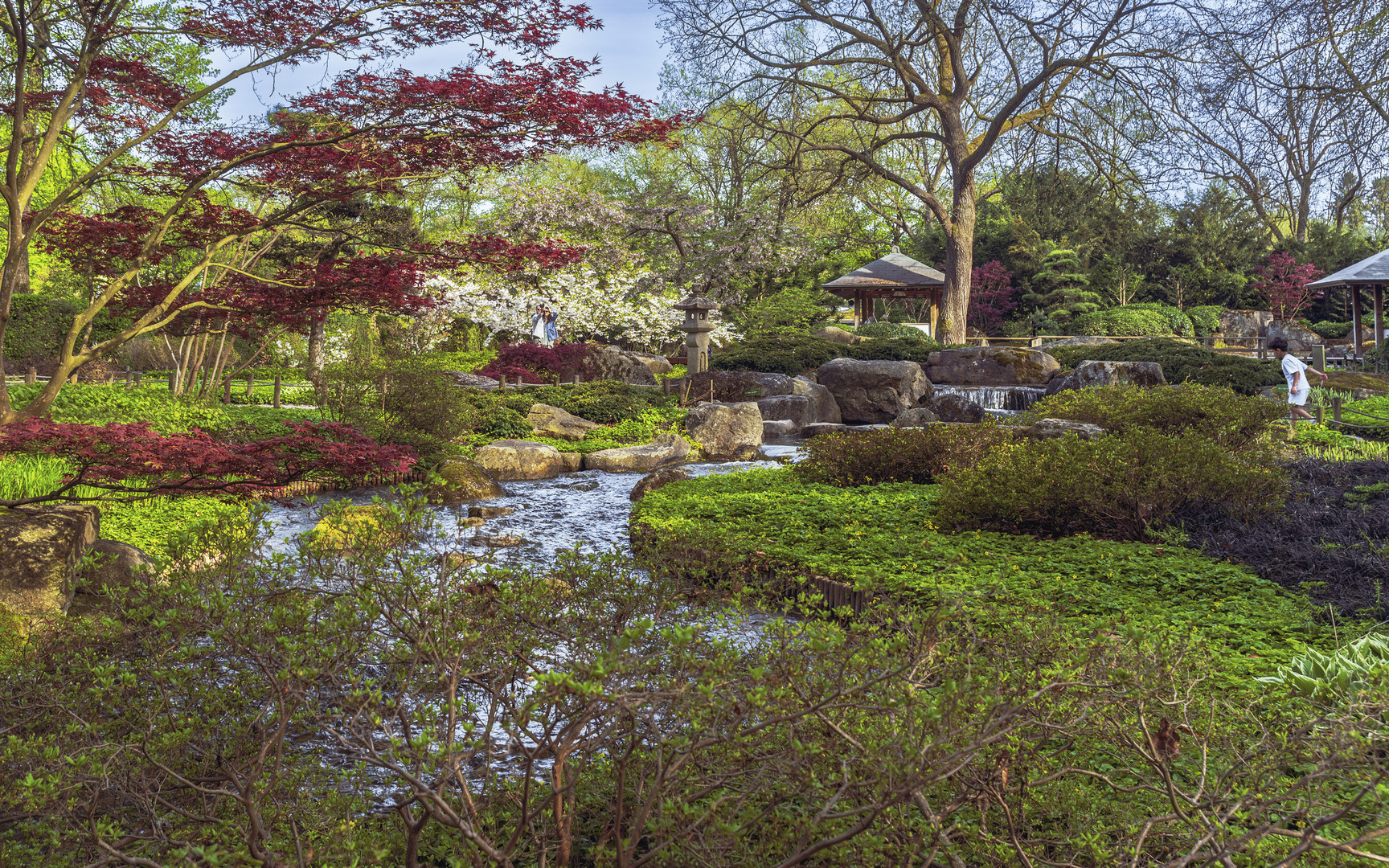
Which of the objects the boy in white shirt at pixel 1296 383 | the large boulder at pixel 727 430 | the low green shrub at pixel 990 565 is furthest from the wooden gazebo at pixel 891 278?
the low green shrub at pixel 990 565

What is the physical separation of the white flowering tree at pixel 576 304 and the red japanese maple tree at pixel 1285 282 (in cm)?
1914

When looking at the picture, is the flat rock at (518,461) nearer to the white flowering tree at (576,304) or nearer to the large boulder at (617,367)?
the large boulder at (617,367)

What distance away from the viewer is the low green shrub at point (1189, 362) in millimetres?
16406

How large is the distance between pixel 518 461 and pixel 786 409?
6.86m

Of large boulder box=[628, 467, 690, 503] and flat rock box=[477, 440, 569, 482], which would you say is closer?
large boulder box=[628, 467, 690, 503]

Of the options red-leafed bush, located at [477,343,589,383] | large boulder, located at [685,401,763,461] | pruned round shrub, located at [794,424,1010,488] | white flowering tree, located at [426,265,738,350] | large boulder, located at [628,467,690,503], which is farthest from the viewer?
white flowering tree, located at [426,265,738,350]

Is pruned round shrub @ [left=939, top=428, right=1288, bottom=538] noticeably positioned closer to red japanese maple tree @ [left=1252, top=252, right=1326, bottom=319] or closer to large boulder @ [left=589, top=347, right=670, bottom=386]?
large boulder @ [left=589, top=347, right=670, bottom=386]

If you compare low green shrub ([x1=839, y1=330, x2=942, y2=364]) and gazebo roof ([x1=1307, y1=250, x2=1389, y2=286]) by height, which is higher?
gazebo roof ([x1=1307, y1=250, x2=1389, y2=286])

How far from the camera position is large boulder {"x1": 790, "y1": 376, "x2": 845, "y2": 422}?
18391 mm

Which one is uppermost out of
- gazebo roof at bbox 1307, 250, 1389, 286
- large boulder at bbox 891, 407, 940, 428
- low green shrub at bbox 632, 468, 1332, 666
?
gazebo roof at bbox 1307, 250, 1389, 286

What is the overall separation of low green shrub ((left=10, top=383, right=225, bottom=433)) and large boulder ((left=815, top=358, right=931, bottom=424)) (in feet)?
40.5

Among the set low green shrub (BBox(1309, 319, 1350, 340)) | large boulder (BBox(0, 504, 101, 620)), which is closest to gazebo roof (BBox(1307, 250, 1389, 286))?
low green shrub (BBox(1309, 319, 1350, 340))

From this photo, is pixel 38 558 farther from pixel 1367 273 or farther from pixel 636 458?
pixel 1367 273

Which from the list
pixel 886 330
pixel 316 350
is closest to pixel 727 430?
pixel 316 350
